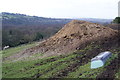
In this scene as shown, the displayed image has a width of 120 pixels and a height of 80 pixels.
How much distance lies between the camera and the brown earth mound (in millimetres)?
16969

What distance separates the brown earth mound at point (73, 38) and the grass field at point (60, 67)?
1136mm

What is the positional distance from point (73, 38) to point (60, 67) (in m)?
5.19

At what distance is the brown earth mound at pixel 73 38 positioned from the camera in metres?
17.0

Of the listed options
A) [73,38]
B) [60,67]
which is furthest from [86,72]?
[73,38]

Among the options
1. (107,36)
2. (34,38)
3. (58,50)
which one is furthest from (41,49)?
(34,38)

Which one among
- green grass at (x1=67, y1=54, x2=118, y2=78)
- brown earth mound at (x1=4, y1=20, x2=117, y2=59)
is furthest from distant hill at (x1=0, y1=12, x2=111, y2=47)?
green grass at (x1=67, y1=54, x2=118, y2=78)

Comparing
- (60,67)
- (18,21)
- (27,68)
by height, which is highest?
(18,21)

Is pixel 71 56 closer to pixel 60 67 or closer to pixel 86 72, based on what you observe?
pixel 60 67

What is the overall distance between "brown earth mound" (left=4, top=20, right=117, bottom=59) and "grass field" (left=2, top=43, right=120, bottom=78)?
1.14m

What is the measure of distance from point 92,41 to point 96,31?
1.43m

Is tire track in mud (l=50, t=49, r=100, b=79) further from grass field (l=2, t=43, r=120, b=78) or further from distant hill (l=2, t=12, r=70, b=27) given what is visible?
distant hill (l=2, t=12, r=70, b=27)

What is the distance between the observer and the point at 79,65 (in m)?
13.1

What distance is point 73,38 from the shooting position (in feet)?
58.9

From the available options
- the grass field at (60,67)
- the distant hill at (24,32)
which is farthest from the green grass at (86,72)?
the distant hill at (24,32)
